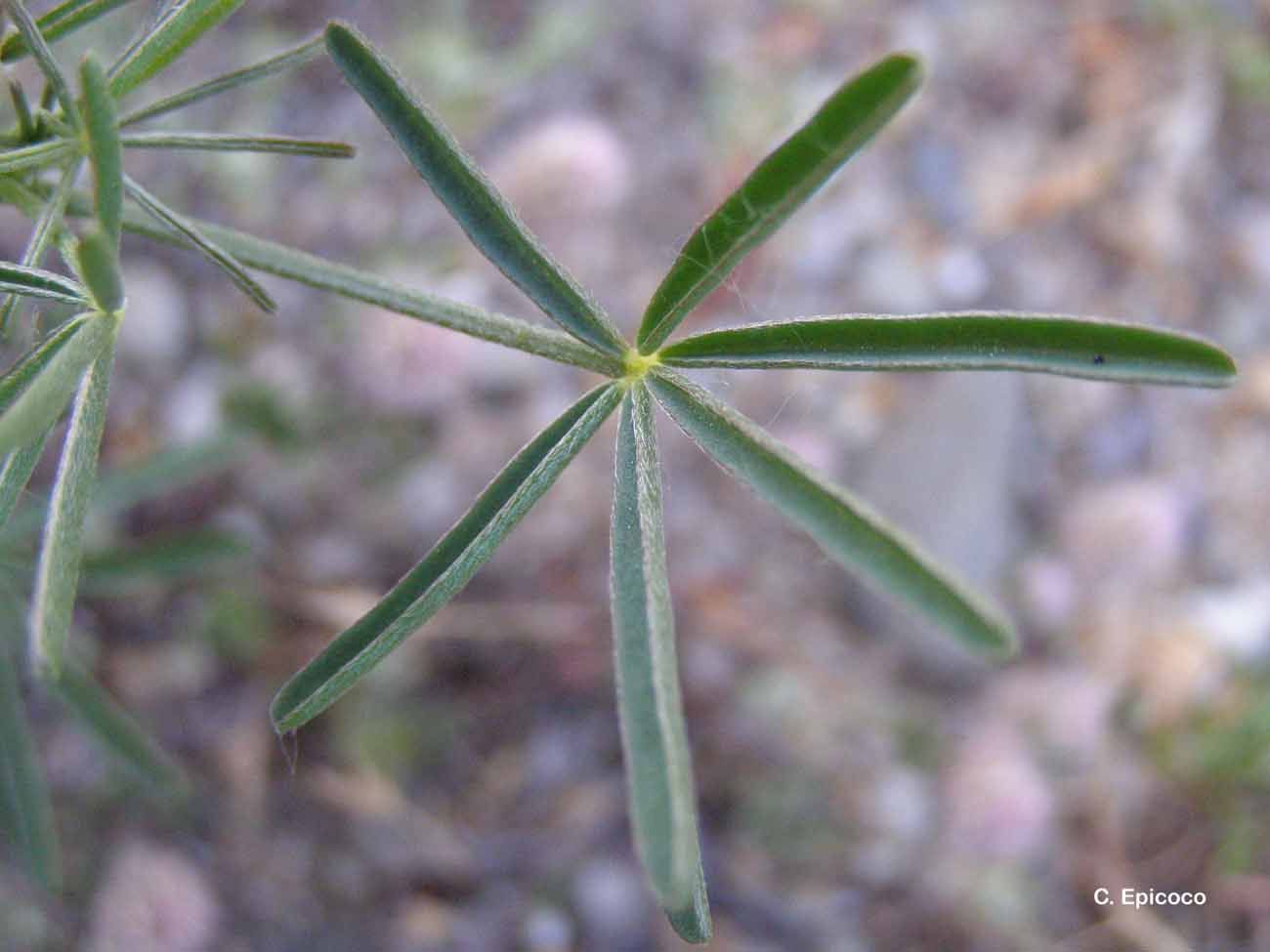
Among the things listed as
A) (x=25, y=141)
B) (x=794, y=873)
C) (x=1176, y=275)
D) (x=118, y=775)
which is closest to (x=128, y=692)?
(x=118, y=775)

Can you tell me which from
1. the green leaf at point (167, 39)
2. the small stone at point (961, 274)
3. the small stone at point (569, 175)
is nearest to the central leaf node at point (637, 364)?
the green leaf at point (167, 39)

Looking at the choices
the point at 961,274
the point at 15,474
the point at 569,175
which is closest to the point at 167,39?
the point at 15,474

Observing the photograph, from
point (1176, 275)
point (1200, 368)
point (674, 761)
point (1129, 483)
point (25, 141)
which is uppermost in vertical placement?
point (1176, 275)

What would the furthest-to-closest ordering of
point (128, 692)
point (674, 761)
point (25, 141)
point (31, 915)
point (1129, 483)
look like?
point (1129, 483), point (128, 692), point (31, 915), point (25, 141), point (674, 761)

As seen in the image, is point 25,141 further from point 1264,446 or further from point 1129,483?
point 1264,446

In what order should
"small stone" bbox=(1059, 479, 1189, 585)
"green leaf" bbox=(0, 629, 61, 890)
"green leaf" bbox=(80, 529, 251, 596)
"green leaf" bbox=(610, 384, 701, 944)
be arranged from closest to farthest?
"green leaf" bbox=(610, 384, 701, 944)
"green leaf" bbox=(0, 629, 61, 890)
"green leaf" bbox=(80, 529, 251, 596)
"small stone" bbox=(1059, 479, 1189, 585)

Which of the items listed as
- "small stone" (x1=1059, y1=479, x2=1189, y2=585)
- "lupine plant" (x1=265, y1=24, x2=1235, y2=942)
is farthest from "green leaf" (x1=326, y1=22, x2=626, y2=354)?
"small stone" (x1=1059, y1=479, x2=1189, y2=585)

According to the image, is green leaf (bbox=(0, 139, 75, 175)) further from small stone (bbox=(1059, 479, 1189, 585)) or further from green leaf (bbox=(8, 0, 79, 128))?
small stone (bbox=(1059, 479, 1189, 585))
